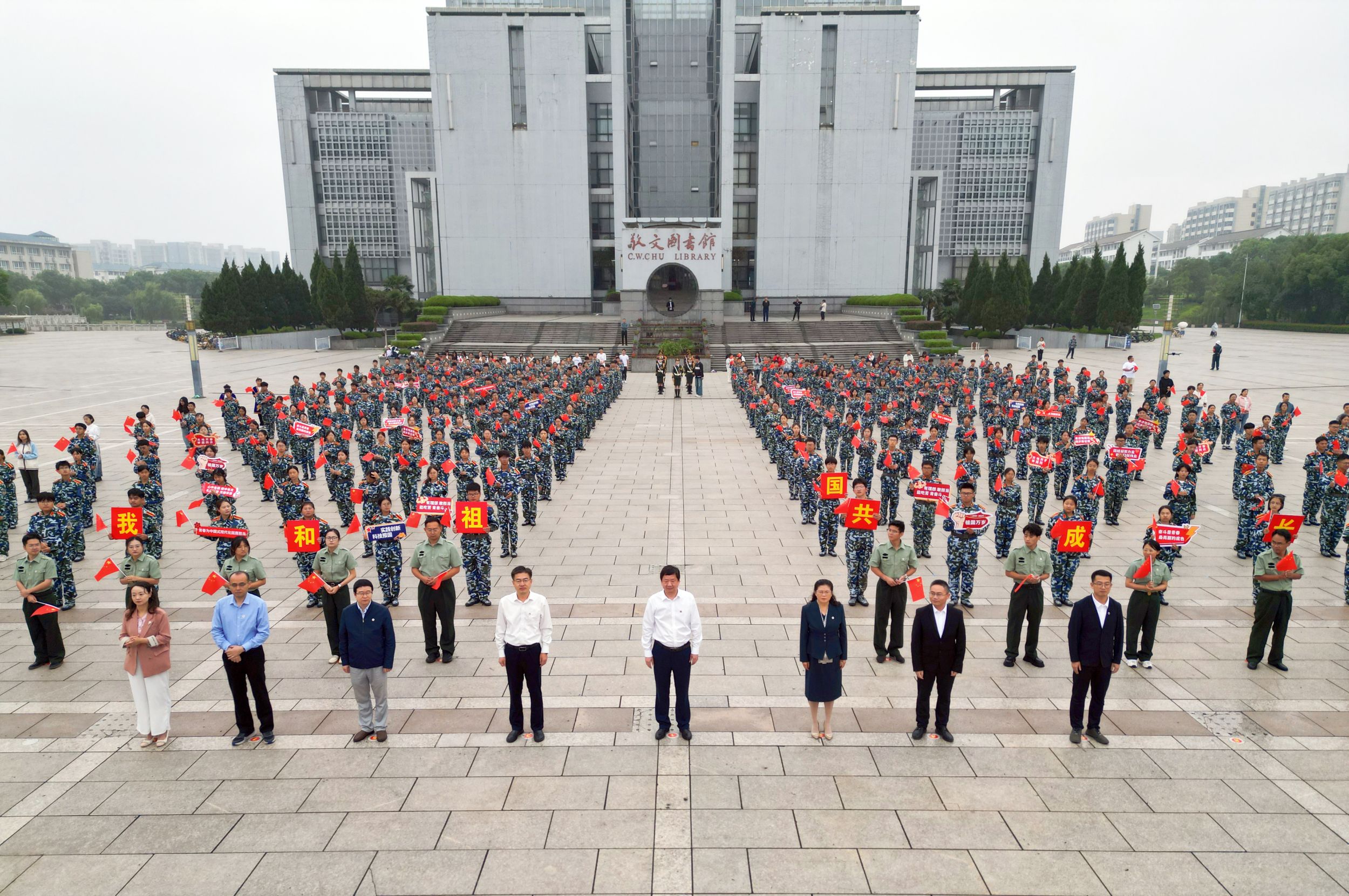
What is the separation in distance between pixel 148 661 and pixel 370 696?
188cm

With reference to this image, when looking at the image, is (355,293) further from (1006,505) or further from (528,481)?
(1006,505)

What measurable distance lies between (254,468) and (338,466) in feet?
19.9

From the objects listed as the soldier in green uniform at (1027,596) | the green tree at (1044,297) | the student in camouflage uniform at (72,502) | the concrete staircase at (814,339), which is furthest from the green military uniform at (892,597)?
the green tree at (1044,297)

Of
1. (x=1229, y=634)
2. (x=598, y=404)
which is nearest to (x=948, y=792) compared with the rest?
(x=1229, y=634)

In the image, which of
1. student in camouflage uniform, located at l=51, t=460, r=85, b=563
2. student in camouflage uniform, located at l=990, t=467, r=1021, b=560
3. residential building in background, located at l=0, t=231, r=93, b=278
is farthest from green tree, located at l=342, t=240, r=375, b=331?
residential building in background, located at l=0, t=231, r=93, b=278

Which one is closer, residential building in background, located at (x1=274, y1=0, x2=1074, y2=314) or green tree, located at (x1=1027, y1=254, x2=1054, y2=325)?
green tree, located at (x1=1027, y1=254, x2=1054, y2=325)

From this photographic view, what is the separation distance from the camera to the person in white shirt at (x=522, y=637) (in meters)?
6.35

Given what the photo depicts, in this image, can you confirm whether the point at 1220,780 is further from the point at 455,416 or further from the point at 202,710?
the point at 455,416

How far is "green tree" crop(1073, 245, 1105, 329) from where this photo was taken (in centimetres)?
4425

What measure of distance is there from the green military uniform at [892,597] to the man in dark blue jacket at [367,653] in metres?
5.08

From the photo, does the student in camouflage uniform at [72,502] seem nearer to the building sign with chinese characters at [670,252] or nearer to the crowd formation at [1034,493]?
the crowd formation at [1034,493]

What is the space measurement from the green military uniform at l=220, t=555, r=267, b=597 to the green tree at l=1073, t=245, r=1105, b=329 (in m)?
48.0

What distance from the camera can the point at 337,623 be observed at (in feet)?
26.6

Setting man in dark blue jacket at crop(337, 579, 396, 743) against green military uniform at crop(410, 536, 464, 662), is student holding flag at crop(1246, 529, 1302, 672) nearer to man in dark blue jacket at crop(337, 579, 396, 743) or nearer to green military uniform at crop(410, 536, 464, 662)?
green military uniform at crop(410, 536, 464, 662)
